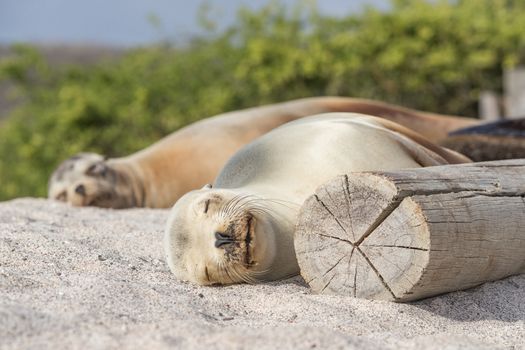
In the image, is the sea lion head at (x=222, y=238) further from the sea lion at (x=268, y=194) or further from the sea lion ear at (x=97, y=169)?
the sea lion ear at (x=97, y=169)

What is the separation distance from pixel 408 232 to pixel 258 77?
649cm

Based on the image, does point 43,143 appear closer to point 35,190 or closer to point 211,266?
point 35,190

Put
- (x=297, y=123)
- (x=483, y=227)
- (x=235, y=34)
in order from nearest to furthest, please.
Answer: (x=483, y=227)
(x=297, y=123)
(x=235, y=34)

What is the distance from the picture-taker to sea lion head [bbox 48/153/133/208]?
6.26m

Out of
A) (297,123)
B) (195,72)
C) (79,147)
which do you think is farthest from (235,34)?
(297,123)

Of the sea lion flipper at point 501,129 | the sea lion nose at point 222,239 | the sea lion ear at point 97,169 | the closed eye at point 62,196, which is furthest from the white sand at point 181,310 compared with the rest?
the sea lion ear at point 97,169

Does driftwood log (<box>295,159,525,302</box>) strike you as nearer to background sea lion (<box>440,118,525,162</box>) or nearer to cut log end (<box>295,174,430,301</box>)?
cut log end (<box>295,174,430,301</box>)

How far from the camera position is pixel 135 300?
298 centimetres

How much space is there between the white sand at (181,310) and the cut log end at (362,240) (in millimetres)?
72

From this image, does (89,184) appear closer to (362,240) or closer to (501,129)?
(501,129)

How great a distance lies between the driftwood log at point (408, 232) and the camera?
9.97 feet

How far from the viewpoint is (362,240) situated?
315 cm

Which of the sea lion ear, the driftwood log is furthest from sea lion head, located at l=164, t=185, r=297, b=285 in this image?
the sea lion ear

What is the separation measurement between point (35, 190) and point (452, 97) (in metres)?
4.79
